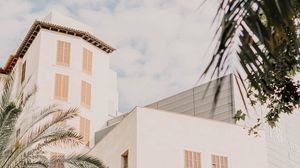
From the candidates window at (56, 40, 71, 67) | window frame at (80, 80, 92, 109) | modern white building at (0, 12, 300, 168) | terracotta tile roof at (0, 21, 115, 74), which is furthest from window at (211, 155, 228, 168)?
terracotta tile roof at (0, 21, 115, 74)

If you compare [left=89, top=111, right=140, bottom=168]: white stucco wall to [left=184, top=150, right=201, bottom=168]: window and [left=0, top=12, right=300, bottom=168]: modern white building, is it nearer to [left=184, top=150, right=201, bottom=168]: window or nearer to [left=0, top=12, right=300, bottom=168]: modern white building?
[left=0, top=12, right=300, bottom=168]: modern white building

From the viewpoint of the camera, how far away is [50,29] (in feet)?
179

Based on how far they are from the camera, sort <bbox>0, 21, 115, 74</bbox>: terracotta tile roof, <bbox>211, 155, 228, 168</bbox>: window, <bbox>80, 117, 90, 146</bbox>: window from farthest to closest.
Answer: <bbox>0, 21, 115, 74</bbox>: terracotta tile roof < <bbox>80, 117, 90, 146</bbox>: window < <bbox>211, 155, 228, 168</bbox>: window

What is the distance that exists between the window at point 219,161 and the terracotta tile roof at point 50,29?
2122cm

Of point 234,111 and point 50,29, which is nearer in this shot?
point 234,111

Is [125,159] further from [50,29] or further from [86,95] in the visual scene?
[50,29]

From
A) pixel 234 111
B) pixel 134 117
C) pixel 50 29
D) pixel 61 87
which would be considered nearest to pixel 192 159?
pixel 134 117

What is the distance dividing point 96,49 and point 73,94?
5.22 m

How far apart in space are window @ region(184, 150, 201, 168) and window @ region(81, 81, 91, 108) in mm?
18783

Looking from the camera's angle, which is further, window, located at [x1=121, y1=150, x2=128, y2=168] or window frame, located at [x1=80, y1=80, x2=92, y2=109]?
window frame, located at [x1=80, y1=80, x2=92, y2=109]

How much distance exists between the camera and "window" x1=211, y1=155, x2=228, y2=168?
36469 mm

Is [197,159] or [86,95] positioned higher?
[86,95]

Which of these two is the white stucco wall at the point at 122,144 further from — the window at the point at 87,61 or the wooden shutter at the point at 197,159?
the window at the point at 87,61

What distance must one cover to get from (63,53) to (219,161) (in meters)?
21.0
